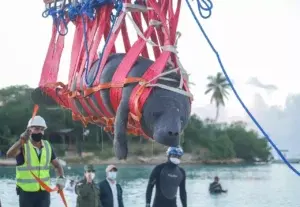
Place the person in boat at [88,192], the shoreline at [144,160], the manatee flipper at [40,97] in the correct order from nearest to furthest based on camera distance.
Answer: the manatee flipper at [40,97] < the person in boat at [88,192] < the shoreline at [144,160]

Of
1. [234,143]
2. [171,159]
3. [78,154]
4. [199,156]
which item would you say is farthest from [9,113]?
[171,159]

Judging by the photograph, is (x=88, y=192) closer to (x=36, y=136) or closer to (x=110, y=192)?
(x=110, y=192)

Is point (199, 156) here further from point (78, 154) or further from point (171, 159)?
point (171, 159)

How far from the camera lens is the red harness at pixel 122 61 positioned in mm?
7230

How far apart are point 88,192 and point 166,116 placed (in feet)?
14.6

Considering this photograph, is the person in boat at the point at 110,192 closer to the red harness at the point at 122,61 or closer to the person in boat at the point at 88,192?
the person in boat at the point at 88,192

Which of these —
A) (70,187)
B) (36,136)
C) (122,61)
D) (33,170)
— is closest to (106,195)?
(70,187)

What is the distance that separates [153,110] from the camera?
6984 millimetres

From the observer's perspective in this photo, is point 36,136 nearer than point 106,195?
Yes

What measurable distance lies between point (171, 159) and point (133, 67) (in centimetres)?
355

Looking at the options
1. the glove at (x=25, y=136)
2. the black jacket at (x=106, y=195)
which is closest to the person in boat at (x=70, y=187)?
the black jacket at (x=106, y=195)

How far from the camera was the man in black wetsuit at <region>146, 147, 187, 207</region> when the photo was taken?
10477 mm

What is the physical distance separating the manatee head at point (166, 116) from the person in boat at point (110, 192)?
4.07 metres

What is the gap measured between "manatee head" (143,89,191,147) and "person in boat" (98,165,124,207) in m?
4.07
